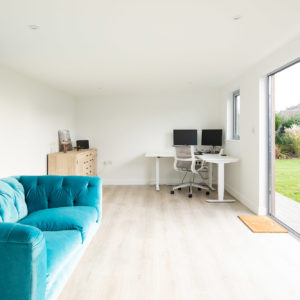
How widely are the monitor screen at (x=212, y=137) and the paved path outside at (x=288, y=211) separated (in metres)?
1.90

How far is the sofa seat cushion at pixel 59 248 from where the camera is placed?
62.6 inches

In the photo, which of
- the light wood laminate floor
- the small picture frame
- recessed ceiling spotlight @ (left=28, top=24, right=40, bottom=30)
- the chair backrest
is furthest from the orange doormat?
the small picture frame

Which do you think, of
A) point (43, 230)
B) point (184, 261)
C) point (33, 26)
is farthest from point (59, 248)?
point (33, 26)

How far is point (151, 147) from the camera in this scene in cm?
634

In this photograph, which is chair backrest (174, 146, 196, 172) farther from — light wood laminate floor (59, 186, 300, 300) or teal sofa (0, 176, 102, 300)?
teal sofa (0, 176, 102, 300)

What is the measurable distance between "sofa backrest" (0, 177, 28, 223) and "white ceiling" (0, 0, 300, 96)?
1579 millimetres

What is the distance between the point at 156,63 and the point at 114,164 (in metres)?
3.33

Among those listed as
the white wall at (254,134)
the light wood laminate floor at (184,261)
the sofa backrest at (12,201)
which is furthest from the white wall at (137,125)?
the sofa backrest at (12,201)

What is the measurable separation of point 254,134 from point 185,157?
158 centimetres

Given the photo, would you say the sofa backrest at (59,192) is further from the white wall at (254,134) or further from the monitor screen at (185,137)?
the monitor screen at (185,137)

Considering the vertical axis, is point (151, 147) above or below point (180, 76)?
below

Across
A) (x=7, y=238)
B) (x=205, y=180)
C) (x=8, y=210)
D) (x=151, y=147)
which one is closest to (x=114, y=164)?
(x=151, y=147)

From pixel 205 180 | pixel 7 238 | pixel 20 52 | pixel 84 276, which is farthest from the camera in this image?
pixel 205 180

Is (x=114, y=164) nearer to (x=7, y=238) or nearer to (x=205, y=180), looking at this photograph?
(x=205, y=180)
